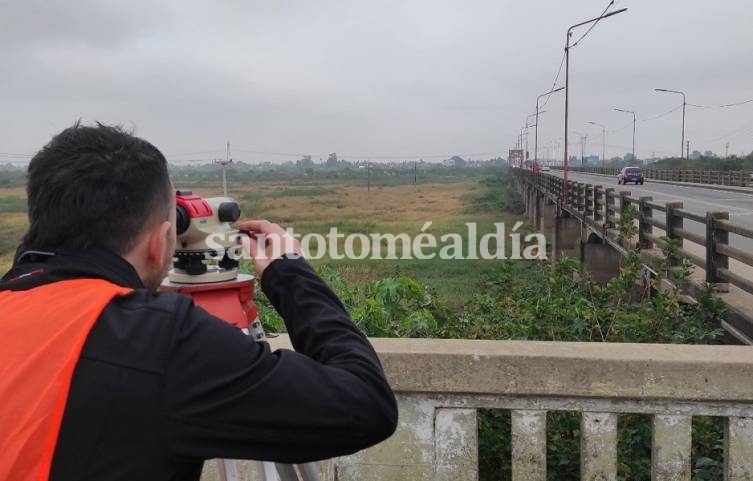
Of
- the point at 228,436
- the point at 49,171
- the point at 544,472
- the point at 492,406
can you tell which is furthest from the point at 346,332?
the point at 544,472

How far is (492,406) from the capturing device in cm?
205

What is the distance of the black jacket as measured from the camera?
3.19 feet

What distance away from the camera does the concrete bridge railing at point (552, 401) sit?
1.97m

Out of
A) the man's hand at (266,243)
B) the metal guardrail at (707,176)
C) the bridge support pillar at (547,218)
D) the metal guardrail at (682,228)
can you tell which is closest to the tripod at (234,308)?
the man's hand at (266,243)

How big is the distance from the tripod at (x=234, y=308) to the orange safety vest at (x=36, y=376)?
55 cm

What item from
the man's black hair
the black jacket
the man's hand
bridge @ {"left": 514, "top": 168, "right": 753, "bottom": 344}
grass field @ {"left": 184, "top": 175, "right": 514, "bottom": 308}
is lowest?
grass field @ {"left": 184, "top": 175, "right": 514, "bottom": 308}

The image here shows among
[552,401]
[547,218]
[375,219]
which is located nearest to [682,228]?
[552,401]

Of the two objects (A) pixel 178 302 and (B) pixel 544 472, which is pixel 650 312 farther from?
(A) pixel 178 302

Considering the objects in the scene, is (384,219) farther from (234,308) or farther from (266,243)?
(266,243)

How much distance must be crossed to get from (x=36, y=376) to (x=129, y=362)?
0.13 meters

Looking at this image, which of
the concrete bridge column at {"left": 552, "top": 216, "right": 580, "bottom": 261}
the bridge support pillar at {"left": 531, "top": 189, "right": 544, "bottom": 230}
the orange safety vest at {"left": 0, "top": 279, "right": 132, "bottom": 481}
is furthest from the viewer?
the bridge support pillar at {"left": 531, "top": 189, "right": 544, "bottom": 230}

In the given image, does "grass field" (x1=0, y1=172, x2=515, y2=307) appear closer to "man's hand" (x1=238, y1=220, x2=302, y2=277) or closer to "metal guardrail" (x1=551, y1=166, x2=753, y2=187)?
"man's hand" (x1=238, y1=220, x2=302, y2=277)

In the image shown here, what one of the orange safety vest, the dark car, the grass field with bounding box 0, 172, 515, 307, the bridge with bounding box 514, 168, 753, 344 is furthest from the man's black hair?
the dark car

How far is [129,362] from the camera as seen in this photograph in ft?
3.20
